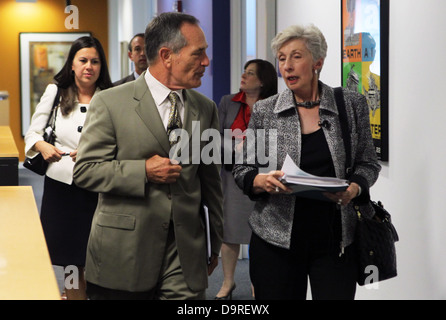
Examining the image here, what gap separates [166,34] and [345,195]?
90 centimetres

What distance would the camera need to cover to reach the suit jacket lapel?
2625 millimetres

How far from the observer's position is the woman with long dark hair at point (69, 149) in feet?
13.3

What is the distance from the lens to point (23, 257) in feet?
6.88

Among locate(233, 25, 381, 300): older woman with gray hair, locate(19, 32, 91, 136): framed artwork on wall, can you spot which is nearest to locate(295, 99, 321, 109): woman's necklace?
locate(233, 25, 381, 300): older woman with gray hair

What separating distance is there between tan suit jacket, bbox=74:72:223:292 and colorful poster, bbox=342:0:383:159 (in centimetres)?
A: 124

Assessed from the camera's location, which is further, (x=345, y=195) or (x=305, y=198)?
(x=305, y=198)

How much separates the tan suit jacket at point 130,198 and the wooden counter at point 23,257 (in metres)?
0.28

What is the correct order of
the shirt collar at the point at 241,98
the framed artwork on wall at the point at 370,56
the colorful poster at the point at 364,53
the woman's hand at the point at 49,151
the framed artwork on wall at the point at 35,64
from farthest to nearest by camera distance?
1. the framed artwork on wall at the point at 35,64
2. the shirt collar at the point at 241,98
3. the woman's hand at the point at 49,151
4. the colorful poster at the point at 364,53
5. the framed artwork on wall at the point at 370,56

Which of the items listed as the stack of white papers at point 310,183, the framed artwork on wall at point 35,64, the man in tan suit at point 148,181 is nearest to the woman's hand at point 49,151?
the man in tan suit at point 148,181

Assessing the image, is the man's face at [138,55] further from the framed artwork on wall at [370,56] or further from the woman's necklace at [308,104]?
the woman's necklace at [308,104]

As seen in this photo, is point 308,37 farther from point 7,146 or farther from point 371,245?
point 7,146

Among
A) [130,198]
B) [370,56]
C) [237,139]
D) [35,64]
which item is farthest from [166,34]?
[35,64]

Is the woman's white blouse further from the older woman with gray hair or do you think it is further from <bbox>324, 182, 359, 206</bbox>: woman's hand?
<bbox>324, 182, 359, 206</bbox>: woman's hand

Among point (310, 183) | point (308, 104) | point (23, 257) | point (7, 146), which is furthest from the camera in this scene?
point (7, 146)
